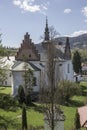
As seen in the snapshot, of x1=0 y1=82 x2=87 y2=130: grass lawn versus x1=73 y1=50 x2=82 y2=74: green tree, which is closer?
x1=0 y1=82 x2=87 y2=130: grass lawn

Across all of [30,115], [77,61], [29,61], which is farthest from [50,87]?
[77,61]

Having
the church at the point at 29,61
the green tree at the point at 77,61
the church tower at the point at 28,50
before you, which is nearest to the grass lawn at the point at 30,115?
the church at the point at 29,61

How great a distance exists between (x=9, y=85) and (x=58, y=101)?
49030mm

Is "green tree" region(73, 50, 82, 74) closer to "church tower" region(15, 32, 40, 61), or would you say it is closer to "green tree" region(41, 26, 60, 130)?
"church tower" region(15, 32, 40, 61)

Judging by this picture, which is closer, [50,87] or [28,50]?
[50,87]

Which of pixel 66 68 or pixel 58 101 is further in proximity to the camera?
pixel 66 68

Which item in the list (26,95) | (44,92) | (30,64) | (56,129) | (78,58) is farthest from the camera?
(78,58)

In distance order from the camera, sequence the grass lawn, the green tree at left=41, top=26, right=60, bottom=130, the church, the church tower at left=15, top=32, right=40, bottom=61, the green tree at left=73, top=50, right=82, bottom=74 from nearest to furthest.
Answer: the green tree at left=41, top=26, right=60, bottom=130
the grass lawn
the church
the church tower at left=15, top=32, right=40, bottom=61
the green tree at left=73, top=50, right=82, bottom=74

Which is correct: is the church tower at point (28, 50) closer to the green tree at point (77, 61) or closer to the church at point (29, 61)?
the church at point (29, 61)

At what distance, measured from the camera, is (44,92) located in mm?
26234

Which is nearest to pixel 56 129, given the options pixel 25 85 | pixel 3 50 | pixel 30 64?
pixel 3 50

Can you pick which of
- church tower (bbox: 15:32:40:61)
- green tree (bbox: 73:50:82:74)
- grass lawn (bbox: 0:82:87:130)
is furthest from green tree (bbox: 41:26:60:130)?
green tree (bbox: 73:50:82:74)

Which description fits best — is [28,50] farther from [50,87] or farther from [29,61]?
[50,87]

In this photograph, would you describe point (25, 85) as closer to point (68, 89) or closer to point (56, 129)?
point (68, 89)
